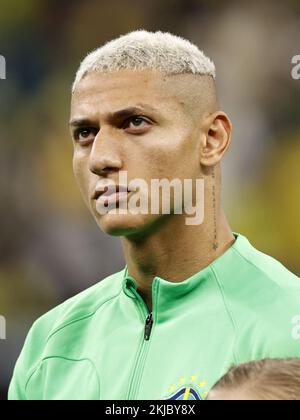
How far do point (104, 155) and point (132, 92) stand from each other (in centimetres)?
18

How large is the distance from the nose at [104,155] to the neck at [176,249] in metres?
0.21

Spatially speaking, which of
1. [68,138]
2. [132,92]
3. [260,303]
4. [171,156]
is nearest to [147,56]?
[132,92]

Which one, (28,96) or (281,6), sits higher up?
(281,6)

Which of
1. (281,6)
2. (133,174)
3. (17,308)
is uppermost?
(281,6)

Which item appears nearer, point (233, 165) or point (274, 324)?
point (274, 324)

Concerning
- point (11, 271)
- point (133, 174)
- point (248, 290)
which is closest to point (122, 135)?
point (133, 174)

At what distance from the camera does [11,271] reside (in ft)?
17.3

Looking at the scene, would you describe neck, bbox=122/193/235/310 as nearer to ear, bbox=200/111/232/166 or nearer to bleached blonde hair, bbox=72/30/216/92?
ear, bbox=200/111/232/166

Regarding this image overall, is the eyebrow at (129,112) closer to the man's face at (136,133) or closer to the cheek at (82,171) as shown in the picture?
the man's face at (136,133)

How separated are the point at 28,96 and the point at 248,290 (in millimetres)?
3547

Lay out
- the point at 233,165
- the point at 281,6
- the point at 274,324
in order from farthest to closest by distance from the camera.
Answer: the point at 281,6 → the point at 233,165 → the point at 274,324

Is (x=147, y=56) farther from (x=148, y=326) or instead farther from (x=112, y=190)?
(x=148, y=326)

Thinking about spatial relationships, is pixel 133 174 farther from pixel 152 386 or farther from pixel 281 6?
pixel 281 6

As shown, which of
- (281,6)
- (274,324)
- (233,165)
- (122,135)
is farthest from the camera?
(281,6)
